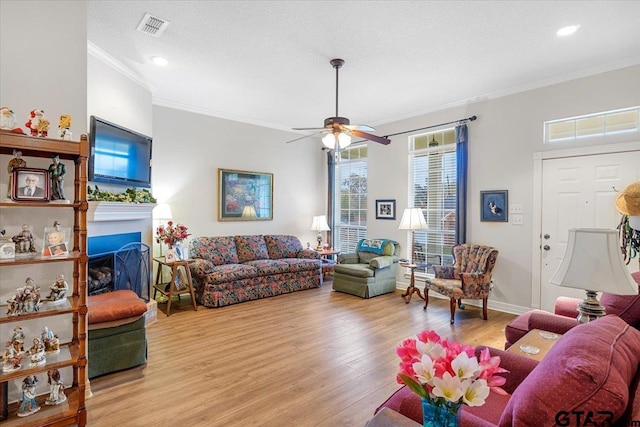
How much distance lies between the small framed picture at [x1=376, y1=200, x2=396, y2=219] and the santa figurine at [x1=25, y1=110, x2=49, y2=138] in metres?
4.94

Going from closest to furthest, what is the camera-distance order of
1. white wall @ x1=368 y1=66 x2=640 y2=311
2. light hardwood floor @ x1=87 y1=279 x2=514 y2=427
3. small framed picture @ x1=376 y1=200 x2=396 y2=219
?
light hardwood floor @ x1=87 y1=279 x2=514 y2=427 → white wall @ x1=368 y1=66 x2=640 y2=311 → small framed picture @ x1=376 y1=200 x2=396 y2=219

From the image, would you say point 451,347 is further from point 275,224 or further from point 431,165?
point 275,224

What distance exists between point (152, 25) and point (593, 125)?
16.0 feet

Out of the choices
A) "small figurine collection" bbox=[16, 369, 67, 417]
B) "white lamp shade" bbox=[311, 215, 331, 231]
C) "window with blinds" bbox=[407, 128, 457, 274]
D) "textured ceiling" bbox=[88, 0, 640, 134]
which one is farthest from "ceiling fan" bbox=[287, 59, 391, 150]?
"white lamp shade" bbox=[311, 215, 331, 231]

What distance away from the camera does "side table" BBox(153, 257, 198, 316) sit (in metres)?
4.32

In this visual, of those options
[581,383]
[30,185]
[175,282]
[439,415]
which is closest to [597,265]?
[581,383]

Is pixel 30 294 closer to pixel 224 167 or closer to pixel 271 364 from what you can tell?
pixel 271 364

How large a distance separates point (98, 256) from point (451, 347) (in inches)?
145

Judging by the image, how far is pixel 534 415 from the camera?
38.9 inches

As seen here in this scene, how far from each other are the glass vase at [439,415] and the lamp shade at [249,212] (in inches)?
211

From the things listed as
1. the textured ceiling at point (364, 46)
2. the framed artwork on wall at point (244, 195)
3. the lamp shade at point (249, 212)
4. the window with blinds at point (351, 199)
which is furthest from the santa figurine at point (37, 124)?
the window with blinds at point (351, 199)

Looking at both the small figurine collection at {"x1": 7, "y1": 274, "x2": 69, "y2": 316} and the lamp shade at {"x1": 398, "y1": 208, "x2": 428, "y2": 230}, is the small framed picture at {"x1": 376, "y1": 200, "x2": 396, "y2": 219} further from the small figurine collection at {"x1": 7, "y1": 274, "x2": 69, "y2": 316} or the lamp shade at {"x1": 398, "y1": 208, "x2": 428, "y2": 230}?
the small figurine collection at {"x1": 7, "y1": 274, "x2": 69, "y2": 316}

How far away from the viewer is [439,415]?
0.96 meters

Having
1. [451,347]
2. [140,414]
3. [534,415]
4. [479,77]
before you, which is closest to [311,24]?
[479,77]
